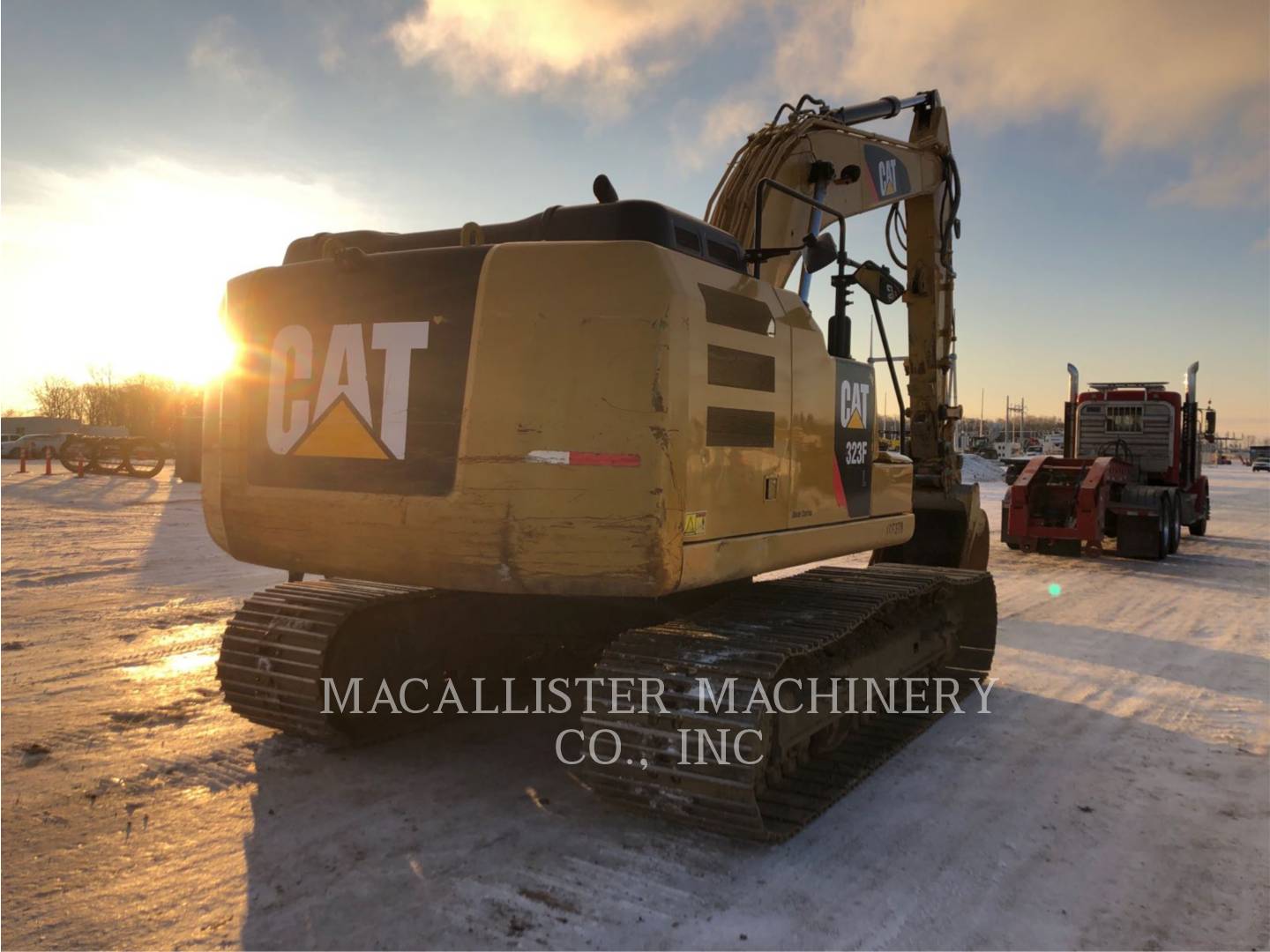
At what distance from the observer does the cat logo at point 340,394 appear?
3.48m

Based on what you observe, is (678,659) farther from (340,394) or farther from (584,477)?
(340,394)

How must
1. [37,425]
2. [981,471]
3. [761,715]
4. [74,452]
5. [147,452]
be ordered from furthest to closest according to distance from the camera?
[37,425] < [981,471] < [147,452] < [74,452] < [761,715]

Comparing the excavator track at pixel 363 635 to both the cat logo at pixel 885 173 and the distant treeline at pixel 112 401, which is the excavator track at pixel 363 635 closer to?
the cat logo at pixel 885 173

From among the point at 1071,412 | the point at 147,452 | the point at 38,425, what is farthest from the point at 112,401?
the point at 1071,412

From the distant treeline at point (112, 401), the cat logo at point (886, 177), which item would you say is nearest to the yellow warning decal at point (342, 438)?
the cat logo at point (886, 177)

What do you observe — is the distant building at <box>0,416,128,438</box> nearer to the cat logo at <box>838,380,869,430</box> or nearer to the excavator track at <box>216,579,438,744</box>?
the excavator track at <box>216,579,438,744</box>

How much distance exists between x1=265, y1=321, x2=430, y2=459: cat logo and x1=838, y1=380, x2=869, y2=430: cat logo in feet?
6.73

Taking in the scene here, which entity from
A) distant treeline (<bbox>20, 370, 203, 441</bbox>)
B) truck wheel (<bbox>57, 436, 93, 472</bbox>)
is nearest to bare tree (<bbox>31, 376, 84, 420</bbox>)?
distant treeline (<bbox>20, 370, 203, 441</bbox>)

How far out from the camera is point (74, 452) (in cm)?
2920

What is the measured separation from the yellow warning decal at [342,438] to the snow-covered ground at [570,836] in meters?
1.47

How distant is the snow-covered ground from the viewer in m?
2.86

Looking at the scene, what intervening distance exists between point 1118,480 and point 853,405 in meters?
10.8

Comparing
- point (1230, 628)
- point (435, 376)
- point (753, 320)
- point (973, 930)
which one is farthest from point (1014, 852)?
point (1230, 628)

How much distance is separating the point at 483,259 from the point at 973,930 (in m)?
2.89
